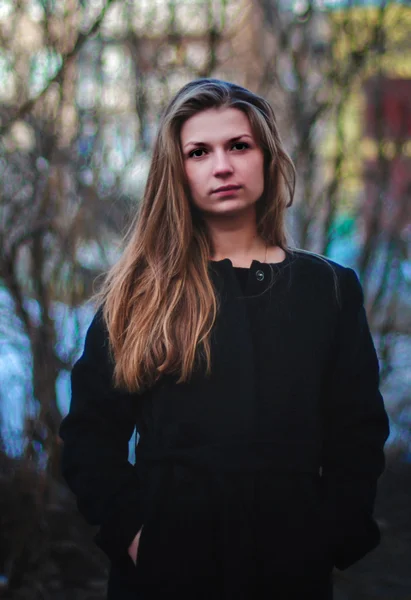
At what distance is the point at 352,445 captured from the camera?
1948mm

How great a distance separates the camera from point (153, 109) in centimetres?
433

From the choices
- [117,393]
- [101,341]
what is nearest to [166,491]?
[117,393]

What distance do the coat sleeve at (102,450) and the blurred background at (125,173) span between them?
4.98ft

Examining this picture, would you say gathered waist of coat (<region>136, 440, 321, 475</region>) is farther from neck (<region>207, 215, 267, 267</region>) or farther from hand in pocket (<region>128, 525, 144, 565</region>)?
neck (<region>207, 215, 267, 267</region>)

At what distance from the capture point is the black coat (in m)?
1.86

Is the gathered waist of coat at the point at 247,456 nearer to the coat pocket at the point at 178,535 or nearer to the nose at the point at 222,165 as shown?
the coat pocket at the point at 178,535

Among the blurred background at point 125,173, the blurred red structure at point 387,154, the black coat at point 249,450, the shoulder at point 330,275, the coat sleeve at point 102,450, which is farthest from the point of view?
the blurred red structure at point 387,154

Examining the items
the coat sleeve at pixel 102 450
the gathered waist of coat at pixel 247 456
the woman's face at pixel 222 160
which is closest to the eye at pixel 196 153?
the woman's face at pixel 222 160

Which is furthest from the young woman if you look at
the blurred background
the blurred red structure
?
the blurred red structure

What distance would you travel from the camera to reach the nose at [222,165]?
6.33 feet

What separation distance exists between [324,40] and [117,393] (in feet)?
11.0

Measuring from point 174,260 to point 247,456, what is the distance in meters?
0.57

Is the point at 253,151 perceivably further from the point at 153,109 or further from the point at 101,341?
the point at 153,109

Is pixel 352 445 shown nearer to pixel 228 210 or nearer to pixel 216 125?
pixel 228 210
